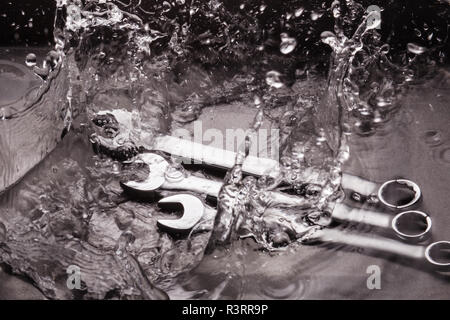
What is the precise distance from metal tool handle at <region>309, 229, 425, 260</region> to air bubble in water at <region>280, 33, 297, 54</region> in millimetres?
493

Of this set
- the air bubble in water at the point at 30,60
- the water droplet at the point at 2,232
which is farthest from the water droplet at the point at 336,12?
the water droplet at the point at 2,232

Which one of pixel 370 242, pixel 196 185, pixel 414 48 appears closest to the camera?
pixel 370 242

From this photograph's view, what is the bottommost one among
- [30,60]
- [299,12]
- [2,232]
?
[2,232]

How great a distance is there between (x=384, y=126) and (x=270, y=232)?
353 millimetres

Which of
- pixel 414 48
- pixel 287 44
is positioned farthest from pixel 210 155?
pixel 414 48

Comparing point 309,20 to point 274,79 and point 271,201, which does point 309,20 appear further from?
point 271,201

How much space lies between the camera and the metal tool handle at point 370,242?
2.61ft

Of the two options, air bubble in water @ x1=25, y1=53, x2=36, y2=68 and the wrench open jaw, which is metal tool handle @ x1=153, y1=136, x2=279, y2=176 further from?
air bubble in water @ x1=25, y1=53, x2=36, y2=68

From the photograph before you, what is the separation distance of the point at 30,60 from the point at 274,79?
0.48m

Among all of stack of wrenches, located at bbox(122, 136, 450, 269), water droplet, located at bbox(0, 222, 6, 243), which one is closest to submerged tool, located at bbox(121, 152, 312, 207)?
stack of wrenches, located at bbox(122, 136, 450, 269)

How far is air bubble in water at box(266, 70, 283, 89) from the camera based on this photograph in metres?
1.17

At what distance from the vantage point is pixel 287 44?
1.21 m

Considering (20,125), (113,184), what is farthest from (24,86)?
(113,184)

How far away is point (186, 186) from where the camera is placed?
0.92m
